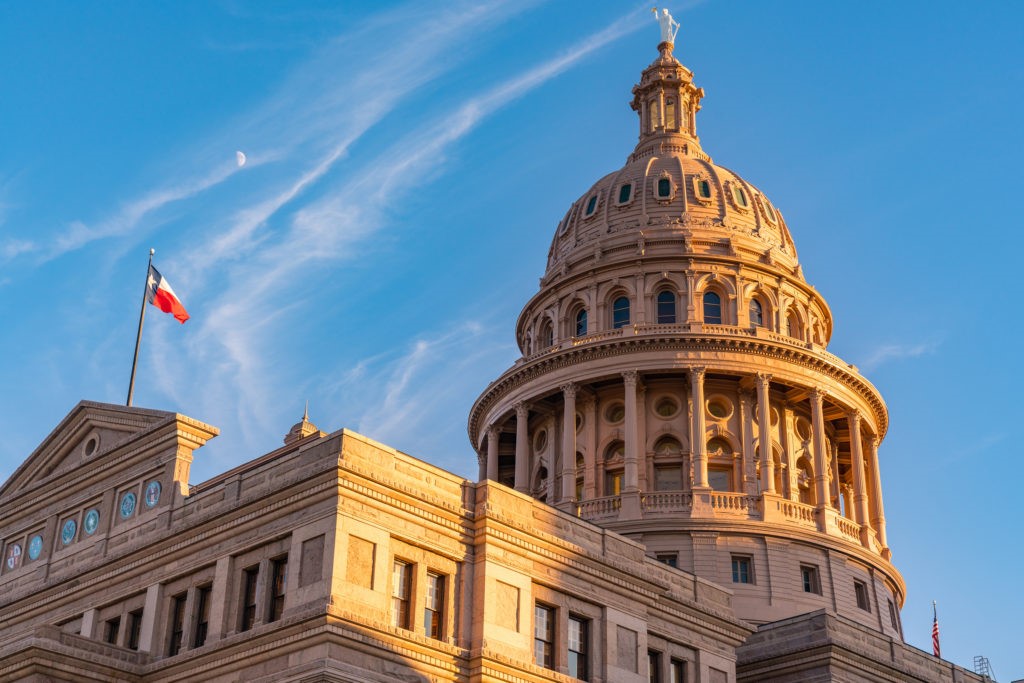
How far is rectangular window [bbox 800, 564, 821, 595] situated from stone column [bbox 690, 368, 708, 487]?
6.39 m

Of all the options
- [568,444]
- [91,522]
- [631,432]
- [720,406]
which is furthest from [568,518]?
[720,406]

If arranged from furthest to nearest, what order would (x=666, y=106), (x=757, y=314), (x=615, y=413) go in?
(x=666, y=106), (x=757, y=314), (x=615, y=413)

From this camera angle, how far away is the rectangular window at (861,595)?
71.2 metres

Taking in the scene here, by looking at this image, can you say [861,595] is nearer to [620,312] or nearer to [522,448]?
[522,448]

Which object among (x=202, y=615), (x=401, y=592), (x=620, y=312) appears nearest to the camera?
(x=401, y=592)

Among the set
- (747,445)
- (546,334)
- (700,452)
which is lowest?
(700,452)

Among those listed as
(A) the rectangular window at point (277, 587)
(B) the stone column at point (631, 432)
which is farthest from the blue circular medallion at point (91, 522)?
(B) the stone column at point (631, 432)

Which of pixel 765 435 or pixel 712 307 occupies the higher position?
pixel 712 307

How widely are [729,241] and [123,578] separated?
1798 inches

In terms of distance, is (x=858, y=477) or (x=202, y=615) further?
(x=858, y=477)

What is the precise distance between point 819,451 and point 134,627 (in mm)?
41978

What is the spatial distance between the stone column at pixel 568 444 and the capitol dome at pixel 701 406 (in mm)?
96

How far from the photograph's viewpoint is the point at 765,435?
7294 centimetres

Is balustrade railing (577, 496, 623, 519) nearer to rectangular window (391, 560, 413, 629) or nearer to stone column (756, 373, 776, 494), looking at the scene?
stone column (756, 373, 776, 494)
